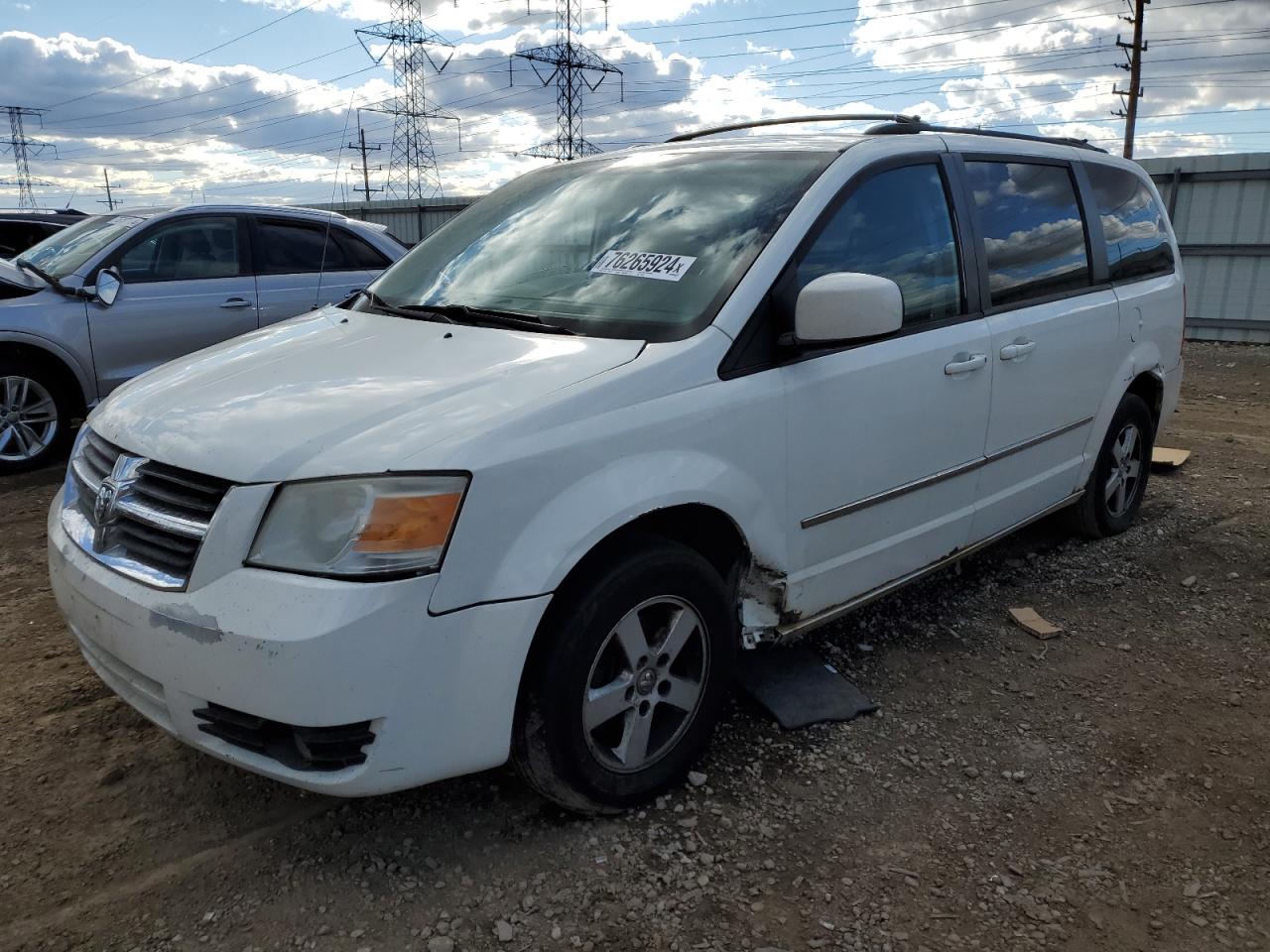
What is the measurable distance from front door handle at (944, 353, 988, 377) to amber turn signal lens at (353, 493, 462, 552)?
75.3 inches

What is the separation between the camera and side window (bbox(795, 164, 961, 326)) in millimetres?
2996

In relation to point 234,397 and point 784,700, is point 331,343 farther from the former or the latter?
point 784,700

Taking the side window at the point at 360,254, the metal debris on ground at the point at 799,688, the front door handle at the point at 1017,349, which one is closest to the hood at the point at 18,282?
the side window at the point at 360,254

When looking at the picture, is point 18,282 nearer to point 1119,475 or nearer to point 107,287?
point 107,287

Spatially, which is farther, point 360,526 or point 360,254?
point 360,254

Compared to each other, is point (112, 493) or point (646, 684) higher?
point (112, 493)

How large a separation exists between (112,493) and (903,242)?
8.20 feet

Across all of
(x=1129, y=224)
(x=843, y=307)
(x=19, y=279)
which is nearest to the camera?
(x=843, y=307)

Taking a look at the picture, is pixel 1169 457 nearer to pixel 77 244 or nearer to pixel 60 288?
pixel 60 288

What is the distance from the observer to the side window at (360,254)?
7328mm

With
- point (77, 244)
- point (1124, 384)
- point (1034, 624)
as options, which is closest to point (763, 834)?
point (1034, 624)

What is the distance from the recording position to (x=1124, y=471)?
15.9ft

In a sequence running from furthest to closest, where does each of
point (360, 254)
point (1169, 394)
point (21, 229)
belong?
point (21, 229)
point (360, 254)
point (1169, 394)

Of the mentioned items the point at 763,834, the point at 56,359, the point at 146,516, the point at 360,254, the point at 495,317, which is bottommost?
the point at 763,834
